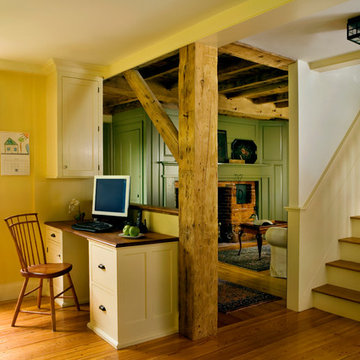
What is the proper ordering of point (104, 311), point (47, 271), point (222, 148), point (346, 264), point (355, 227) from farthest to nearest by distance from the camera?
1. point (222, 148)
2. point (355, 227)
3. point (346, 264)
4. point (47, 271)
5. point (104, 311)

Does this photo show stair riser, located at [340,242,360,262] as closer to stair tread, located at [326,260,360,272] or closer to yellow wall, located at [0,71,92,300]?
stair tread, located at [326,260,360,272]

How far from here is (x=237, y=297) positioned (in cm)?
429

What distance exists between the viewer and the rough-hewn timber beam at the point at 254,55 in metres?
3.42

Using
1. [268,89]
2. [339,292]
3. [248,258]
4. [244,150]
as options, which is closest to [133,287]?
[339,292]

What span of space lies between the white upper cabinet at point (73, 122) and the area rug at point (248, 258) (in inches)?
106

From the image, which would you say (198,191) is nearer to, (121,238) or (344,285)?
(121,238)

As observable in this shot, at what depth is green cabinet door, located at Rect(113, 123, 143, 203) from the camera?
686 cm

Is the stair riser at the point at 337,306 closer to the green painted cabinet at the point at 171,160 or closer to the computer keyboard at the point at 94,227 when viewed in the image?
the computer keyboard at the point at 94,227

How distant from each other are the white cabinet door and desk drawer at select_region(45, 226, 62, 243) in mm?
596

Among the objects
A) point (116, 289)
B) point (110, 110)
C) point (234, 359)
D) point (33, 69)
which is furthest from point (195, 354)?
point (110, 110)

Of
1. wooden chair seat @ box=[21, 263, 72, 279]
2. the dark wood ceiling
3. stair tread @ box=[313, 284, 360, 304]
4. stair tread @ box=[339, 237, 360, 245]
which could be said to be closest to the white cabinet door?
the dark wood ceiling

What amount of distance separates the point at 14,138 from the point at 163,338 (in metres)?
2.58

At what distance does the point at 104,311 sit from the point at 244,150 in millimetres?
5537

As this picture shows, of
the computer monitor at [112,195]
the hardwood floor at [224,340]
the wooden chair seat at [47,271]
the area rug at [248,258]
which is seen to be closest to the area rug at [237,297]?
the hardwood floor at [224,340]
